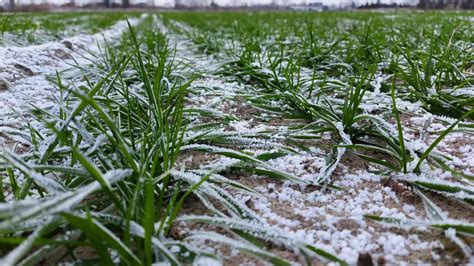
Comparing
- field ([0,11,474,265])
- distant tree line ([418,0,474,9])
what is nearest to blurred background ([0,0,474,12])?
distant tree line ([418,0,474,9])

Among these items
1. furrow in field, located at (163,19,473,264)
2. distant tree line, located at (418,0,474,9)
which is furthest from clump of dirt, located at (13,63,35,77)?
distant tree line, located at (418,0,474,9)

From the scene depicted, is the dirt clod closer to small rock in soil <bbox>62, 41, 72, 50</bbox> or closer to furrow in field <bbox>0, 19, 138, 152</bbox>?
furrow in field <bbox>0, 19, 138, 152</bbox>

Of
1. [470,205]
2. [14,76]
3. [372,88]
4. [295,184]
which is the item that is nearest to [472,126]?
[470,205]

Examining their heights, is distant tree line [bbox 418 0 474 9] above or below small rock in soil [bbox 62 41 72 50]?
above

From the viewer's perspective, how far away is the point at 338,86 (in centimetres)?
211

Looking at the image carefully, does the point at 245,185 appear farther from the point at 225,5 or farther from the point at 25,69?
the point at 225,5

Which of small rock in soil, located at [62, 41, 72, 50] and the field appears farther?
small rock in soil, located at [62, 41, 72, 50]

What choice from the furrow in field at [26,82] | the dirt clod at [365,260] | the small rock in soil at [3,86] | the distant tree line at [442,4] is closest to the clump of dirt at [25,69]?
the furrow in field at [26,82]

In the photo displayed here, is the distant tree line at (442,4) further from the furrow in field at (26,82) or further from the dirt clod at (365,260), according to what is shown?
the dirt clod at (365,260)

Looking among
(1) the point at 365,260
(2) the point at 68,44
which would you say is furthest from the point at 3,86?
(1) the point at 365,260

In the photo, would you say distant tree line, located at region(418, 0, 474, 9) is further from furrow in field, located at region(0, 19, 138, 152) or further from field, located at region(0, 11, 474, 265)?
field, located at region(0, 11, 474, 265)

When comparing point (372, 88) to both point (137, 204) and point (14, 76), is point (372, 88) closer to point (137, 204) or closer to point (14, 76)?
point (137, 204)

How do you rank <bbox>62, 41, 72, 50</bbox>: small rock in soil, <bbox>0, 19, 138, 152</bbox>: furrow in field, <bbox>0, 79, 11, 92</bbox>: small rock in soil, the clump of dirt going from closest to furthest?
<bbox>0, 19, 138, 152</bbox>: furrow in field < <bbox>0, 79, 11, 92</bbox>: small rock in soil < the clump of dirt < <bbox>62, 41, 72, 50</bbox>: small rock in soil

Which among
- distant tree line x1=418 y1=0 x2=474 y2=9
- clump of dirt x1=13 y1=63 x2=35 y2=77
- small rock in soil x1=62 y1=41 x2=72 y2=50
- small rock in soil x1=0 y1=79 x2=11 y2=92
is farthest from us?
distant tree line x1=418 y1=0 x2=474 y2=9
